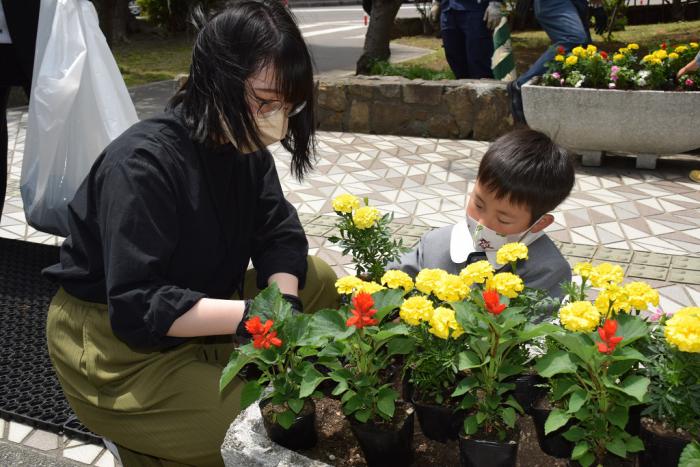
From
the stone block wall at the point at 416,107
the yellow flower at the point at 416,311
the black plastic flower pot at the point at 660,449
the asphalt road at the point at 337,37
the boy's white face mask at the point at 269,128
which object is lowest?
the asphalt road at the point at 337,37

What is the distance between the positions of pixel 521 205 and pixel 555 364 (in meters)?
1.07

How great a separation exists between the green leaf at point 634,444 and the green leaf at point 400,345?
444 millimetres

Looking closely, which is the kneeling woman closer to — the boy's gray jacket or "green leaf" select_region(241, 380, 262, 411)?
"green leaf" select_region(241, 380, 262, 411)

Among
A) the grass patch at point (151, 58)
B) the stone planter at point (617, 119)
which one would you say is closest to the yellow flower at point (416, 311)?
the stone planter at point (617, 119)

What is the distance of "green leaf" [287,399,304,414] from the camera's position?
151 centimetres

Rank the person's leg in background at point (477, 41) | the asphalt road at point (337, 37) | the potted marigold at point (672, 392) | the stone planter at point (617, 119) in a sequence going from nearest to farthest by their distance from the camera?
the potted marigold at point (672, 392), the stone planter at point (617, 119), the person's leg in background at point (477, 41), the asphalt road at point (337, 37)

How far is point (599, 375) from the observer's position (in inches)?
54.1

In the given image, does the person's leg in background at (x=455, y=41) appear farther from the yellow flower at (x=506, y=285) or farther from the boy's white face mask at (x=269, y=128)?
the yellow flower at (x=506, y=285)

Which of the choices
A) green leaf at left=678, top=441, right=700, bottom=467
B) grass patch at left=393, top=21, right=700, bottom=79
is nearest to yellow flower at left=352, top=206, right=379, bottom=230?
green leaf at left=678, top=441, right=700, bottom=467

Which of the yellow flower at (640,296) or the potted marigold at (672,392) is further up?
the yellow flower at (640,296)

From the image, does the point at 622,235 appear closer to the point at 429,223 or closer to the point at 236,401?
the point at 429,223

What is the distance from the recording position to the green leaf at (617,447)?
1369 millimetres

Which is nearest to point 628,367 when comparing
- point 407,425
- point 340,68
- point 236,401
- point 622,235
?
point 407,425

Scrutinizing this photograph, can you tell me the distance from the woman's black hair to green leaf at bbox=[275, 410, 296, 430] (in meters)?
0.74
